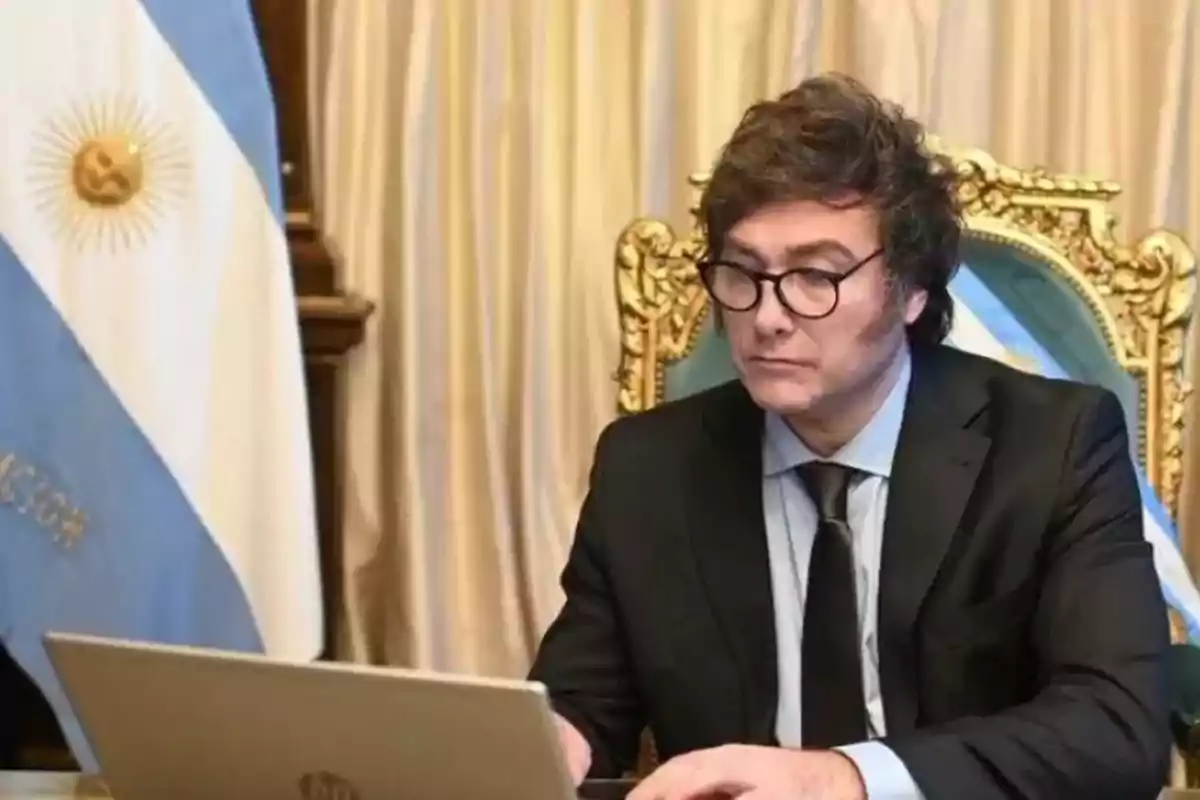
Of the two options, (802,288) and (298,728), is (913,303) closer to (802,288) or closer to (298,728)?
(802,288)

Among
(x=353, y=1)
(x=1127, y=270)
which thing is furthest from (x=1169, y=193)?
(x=353, y=1)

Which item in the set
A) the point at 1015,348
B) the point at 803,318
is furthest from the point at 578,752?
the point at 1015,348

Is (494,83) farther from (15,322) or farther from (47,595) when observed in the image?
(47,595)

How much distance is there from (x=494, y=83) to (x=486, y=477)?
57cm

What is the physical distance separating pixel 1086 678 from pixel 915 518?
0.74 ft

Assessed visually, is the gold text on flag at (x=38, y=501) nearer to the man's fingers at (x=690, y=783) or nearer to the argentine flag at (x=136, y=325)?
the argentine flag at (x=136, y=325)

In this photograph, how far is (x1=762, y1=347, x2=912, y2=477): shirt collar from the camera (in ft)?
4.95

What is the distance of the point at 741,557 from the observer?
4.97 feet

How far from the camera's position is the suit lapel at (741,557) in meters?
1.49

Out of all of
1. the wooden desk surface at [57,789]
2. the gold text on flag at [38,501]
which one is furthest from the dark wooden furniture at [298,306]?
the wooden desk surface at [57,789]

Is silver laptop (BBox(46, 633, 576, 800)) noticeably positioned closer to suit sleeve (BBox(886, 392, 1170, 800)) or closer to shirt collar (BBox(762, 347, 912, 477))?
suit sleeve (BBox(886, 392, 1170, 800))

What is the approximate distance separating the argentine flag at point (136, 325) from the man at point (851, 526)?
0.55 m

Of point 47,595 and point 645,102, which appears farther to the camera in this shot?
point 645,102

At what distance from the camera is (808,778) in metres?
1.16
